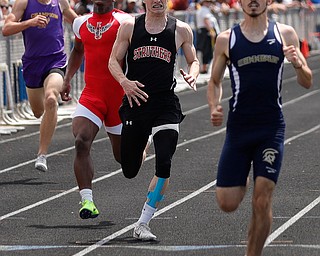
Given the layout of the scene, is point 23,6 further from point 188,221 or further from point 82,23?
point 188,221

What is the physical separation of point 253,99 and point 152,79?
5.98 ft

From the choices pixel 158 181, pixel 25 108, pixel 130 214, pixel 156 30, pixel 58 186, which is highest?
pixel 156 30

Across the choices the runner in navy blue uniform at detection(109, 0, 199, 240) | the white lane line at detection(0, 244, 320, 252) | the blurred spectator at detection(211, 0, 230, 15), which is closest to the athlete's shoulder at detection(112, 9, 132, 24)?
the runner in navy blue uniform at detection(109, 0, 199, 240)

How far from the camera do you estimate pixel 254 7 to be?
28.8 ft

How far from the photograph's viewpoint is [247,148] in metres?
8.88

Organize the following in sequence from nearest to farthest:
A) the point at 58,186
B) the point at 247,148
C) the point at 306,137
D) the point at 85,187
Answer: the point at 247,148 < the point at 85,187 < the point at 58,186 < the point at 306,137

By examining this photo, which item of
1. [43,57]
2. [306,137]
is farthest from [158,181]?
[306,137]

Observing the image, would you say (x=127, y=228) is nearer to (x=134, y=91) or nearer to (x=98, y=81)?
(x=134, y=91)

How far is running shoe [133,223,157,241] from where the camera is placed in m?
10.2

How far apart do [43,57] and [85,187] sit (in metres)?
3.75

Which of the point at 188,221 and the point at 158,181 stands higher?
the point at 158,181

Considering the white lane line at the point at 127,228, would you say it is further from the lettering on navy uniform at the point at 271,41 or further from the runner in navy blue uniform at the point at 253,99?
the lettering on navy uniform at the point at 271,41

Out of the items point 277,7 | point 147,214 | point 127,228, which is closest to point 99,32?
point 127,228

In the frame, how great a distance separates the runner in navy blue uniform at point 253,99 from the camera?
8797mm
